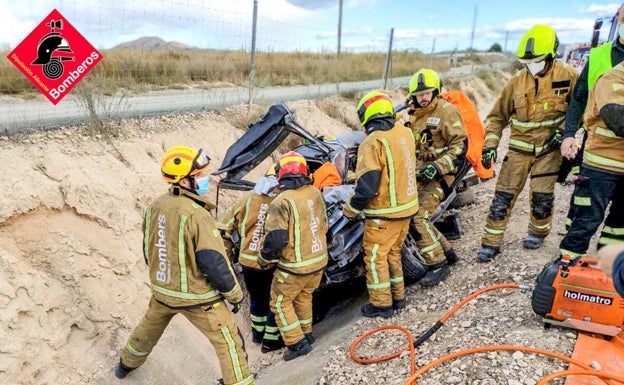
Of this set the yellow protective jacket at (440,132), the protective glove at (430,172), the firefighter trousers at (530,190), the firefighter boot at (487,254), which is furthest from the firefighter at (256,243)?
the firefighter trousers at (530,190)

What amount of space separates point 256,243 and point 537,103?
105 inches

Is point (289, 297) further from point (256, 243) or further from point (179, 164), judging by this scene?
point (179, 164)

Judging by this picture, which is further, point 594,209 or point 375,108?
point 375,108

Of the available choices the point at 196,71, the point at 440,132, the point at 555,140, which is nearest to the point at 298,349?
the point at 440,132

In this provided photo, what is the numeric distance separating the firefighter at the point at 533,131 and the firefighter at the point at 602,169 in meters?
0.67

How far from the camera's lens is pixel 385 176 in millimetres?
3670

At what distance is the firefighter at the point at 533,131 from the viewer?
377cm

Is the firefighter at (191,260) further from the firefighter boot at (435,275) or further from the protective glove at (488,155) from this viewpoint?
the protective glove at (488,155)

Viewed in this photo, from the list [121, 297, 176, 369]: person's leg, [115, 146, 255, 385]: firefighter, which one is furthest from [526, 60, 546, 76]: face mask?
[121, 297, 176, 369]: person's leg

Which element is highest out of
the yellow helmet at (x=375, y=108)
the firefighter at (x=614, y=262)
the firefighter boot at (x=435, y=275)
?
the yellow helmet at (x=375, y=108)

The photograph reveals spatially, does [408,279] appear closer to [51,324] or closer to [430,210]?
[430,210]

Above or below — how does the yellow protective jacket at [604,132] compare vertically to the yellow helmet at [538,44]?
below

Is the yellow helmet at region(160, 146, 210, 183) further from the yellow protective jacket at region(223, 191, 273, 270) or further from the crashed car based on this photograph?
the crashed car

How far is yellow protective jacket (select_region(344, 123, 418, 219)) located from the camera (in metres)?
3.61
